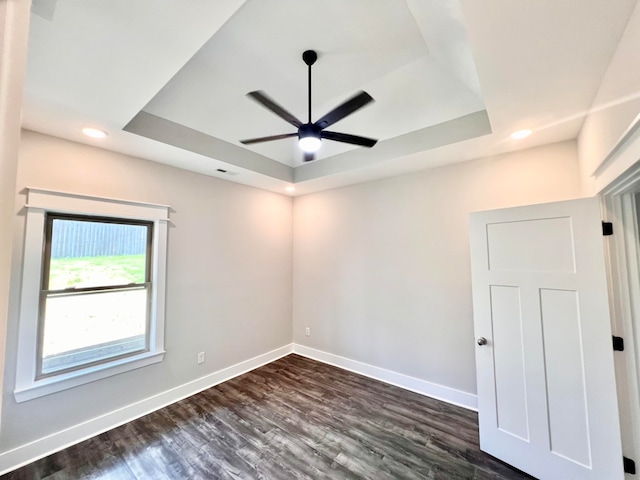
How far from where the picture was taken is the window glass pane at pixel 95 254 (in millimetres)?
2389

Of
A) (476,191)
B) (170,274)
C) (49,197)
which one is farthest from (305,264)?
(49,197)

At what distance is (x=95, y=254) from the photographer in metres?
2.60

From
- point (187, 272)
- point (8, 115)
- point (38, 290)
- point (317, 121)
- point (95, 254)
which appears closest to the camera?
point (8, 115)

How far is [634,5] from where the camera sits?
3.91 ft

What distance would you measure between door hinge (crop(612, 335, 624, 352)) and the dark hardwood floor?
113 cm

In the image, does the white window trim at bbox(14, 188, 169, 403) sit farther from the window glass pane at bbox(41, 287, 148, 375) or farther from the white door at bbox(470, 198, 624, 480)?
the white door at bbox(470, 198, 624, 480)

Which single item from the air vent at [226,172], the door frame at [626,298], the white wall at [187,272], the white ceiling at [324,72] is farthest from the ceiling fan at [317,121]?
the door frame at [626,298]

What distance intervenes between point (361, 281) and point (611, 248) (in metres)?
2.36

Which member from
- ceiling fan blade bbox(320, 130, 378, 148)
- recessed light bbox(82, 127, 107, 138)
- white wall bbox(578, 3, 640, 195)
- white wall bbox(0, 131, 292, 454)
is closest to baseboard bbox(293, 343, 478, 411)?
white wall bbox(0, 131, 292, 454)

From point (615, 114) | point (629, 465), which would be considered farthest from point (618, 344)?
point (615, 114)

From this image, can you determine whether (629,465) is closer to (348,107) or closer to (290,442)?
(290,442)

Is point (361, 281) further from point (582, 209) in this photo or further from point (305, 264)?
point (582, 209)

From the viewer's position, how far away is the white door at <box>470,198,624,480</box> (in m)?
1.82

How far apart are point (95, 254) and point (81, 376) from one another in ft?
3.49
